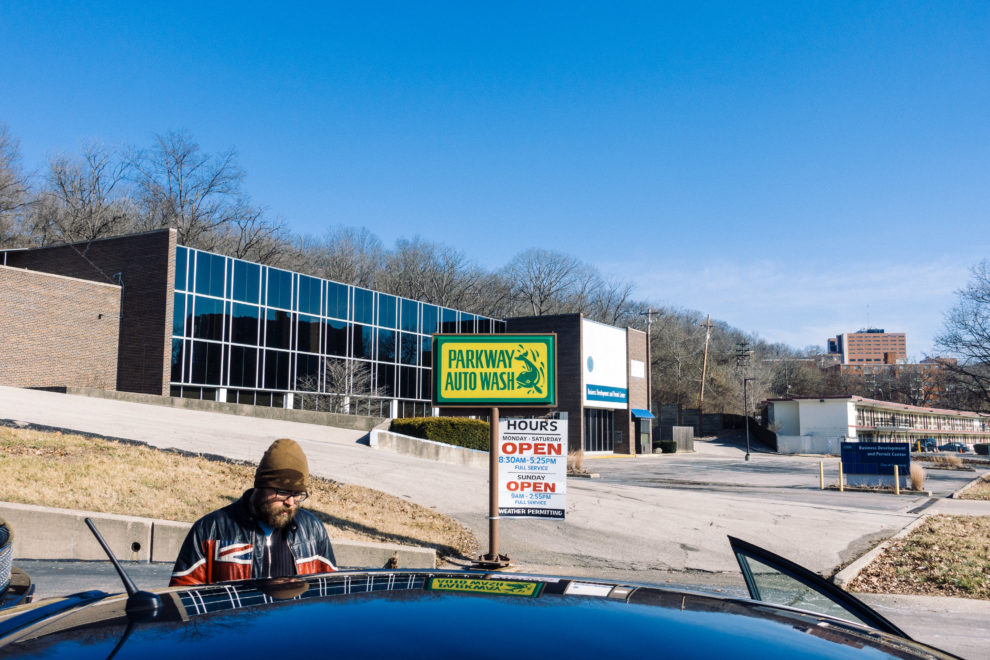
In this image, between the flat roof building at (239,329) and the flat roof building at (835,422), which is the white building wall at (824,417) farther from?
the flat roof building at (239,329)

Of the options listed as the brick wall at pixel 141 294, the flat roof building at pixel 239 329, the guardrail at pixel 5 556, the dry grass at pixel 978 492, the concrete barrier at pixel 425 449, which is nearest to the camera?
the guardrail at pixel 5 556

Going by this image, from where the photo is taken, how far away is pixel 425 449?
26.0 m

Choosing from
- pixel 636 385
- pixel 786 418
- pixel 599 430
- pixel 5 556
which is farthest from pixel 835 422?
pixel 5 556

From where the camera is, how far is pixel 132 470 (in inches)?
489

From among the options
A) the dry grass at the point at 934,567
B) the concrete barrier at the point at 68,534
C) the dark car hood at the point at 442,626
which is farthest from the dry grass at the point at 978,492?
the dark car hood at the point at 442,626

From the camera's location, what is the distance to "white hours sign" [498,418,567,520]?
11.2m

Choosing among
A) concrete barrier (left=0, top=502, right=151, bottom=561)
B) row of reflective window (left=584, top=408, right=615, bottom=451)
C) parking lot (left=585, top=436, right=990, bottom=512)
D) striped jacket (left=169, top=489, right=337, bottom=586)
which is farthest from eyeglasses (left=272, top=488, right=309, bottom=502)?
row of reflective window (left=584, top=408, right=615, bottom=451)

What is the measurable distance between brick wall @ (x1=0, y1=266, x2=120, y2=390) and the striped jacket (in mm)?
31990

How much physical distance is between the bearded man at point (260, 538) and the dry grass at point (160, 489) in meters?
7.26

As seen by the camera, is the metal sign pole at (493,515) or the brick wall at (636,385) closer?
the metal sign pole at (493,515)

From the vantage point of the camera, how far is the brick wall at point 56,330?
31.0 metres

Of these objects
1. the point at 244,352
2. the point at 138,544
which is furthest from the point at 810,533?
the point at 244,352

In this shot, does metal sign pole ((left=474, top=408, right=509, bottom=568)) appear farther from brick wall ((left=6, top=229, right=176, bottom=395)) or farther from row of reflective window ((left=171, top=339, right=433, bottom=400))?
row of reflective window ((left=171, top=339, right=433, bottom=400))

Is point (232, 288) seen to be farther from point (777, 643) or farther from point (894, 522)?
point (777, 643)
